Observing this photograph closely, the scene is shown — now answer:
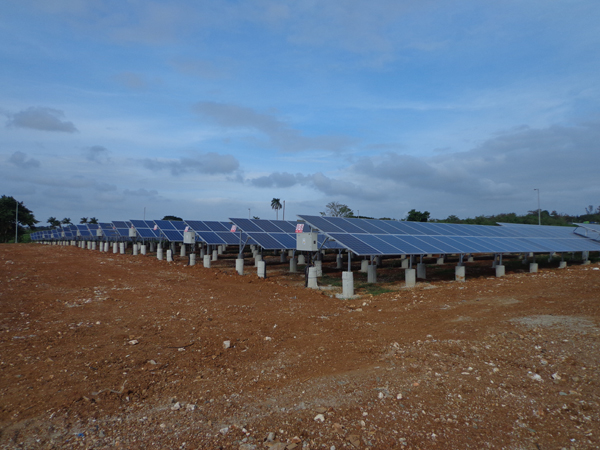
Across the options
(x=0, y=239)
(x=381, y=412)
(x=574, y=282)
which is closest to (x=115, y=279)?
(x=381, y=412)

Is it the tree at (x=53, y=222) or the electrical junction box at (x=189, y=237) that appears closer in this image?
the electrical junction box at (x=189, y=237)

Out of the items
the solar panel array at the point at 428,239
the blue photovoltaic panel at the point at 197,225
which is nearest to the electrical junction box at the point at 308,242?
the solar panel array at the point at 428,239

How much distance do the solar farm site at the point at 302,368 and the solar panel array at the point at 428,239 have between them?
3133mm

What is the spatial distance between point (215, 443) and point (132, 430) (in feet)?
4.41

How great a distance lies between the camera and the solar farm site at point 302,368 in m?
5.34

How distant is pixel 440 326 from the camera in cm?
1048

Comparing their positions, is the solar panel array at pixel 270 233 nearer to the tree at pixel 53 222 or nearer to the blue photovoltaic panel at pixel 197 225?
the blue photovoltaic panel at pixel 197 225

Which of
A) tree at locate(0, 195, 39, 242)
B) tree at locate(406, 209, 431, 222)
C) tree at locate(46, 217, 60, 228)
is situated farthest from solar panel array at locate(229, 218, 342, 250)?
tree at locate(46, 217, 60, 228)

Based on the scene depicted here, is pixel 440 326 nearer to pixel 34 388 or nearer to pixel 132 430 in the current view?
pixel 132 430

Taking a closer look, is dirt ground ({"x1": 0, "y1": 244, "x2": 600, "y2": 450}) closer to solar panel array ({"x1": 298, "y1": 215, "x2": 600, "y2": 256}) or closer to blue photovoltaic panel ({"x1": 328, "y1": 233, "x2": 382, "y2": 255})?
blue photovoltaic panel ({"x1": 328, "y1": 233, "x2": 382, "y2": 255})

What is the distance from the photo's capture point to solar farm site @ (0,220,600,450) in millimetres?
5340

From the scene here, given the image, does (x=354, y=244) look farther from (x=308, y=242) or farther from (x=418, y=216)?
(x=418, y=216)

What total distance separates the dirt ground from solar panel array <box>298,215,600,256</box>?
16.5 feet

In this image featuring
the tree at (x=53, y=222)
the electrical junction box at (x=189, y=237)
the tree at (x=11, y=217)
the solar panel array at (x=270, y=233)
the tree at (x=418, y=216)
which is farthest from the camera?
the tree at (x=53, y=222)
